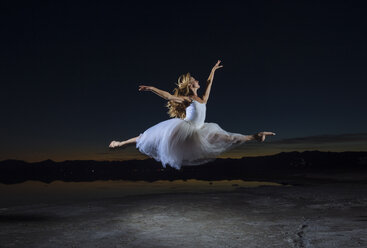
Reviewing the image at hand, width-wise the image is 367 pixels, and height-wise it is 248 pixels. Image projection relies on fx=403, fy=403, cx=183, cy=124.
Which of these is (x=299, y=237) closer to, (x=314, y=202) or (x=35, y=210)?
(x=314, y=202)

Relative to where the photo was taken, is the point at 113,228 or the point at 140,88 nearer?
the point at 113,228

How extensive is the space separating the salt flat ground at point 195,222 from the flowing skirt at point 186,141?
1114mm

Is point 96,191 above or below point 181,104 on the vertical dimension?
below

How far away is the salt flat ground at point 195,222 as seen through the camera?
5.70 meters

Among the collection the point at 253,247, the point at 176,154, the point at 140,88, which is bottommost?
the point at 253,247

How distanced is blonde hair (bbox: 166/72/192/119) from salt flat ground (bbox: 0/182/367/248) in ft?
6.91

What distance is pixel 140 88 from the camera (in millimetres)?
7820

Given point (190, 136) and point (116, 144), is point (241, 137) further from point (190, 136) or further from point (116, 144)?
point (116, 144)

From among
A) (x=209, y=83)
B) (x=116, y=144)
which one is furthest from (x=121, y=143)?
(x=209, y=83)

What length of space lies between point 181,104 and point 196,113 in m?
0.51

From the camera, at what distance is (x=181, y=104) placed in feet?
30.2

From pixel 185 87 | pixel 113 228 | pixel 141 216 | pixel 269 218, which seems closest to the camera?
pixel 113 228

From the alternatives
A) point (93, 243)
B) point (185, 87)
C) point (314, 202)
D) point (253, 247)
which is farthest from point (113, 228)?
point (314, 202)

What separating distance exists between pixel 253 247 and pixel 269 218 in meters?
2.20
